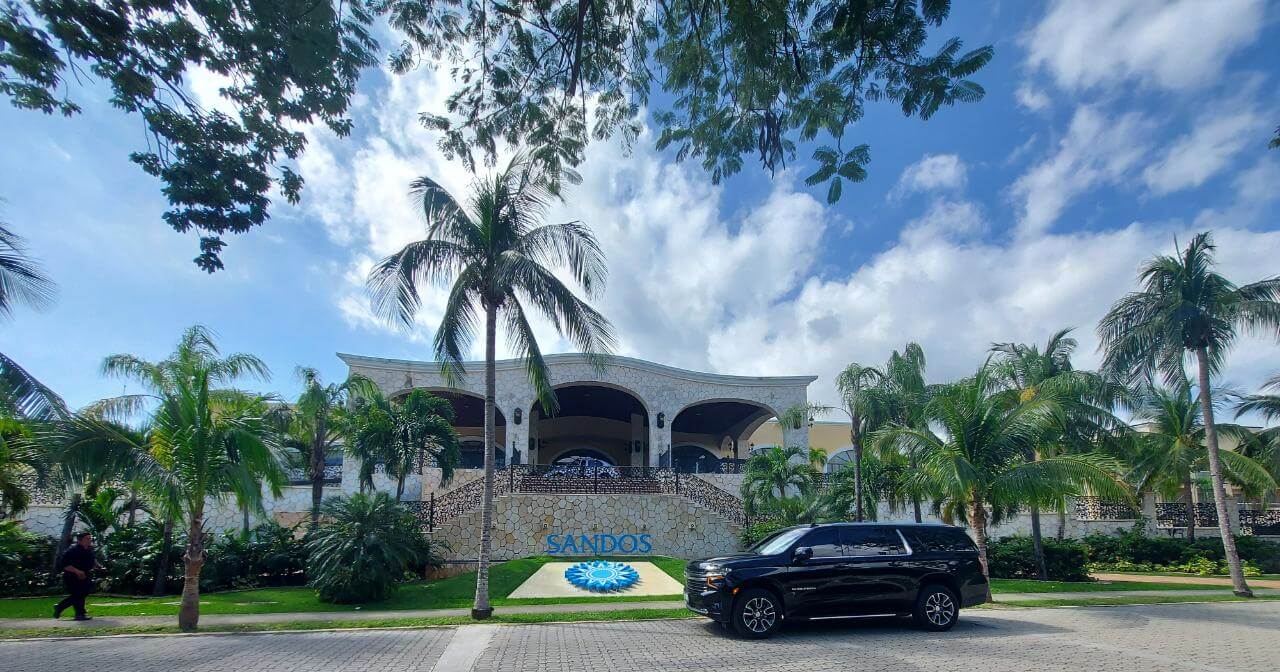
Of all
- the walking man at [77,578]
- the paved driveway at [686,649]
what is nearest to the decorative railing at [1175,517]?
the paved driveway at [686,649]

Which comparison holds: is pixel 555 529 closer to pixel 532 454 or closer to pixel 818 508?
pixel 818 508

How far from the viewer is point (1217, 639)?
1005cm

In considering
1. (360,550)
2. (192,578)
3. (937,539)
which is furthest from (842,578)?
(192,578)

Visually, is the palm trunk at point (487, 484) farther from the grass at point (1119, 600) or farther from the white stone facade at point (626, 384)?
the white stone facade at point (626, 384)

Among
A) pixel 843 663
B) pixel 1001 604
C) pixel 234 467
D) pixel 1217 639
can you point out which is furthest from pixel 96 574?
pixel 1217 639

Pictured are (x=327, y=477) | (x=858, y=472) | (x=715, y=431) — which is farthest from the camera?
(x=715, y=431)

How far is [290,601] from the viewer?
549 inches

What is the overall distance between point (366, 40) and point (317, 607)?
10623mm

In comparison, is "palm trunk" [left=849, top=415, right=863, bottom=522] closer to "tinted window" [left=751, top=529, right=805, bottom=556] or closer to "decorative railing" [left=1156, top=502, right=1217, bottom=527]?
"tinted window" [left=751, top=529, right=805, bottom=556]

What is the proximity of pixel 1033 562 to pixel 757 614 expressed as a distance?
13731 mm

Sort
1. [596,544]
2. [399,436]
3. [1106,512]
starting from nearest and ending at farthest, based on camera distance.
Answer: [399,436], [596,544], [1106,512]

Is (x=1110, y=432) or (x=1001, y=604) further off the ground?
(x=1110, y=432)

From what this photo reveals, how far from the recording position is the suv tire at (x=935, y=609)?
33.6ft

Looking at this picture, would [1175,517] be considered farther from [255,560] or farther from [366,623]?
[255,560]
